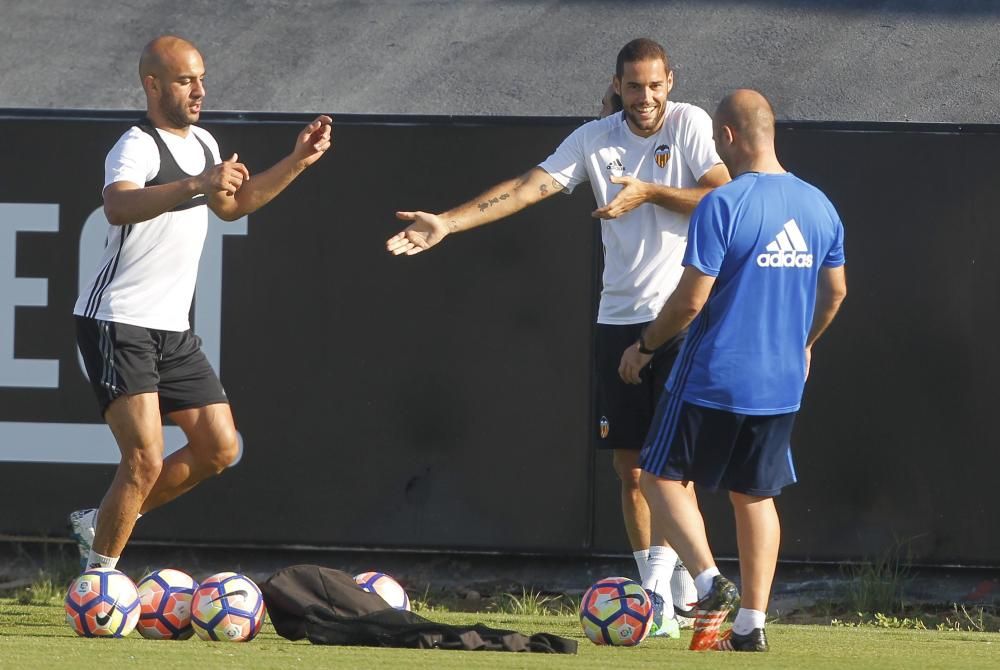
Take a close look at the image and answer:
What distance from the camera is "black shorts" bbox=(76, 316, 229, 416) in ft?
19.5

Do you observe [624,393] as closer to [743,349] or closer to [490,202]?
[490,202]

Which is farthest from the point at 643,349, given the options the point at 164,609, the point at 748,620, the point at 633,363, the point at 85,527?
the point at 85,527

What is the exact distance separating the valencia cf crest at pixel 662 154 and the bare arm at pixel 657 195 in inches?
6.3

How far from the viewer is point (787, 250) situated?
5.03m

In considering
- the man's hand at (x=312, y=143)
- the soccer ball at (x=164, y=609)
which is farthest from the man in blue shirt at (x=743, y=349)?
the soccer ball at (x=164, y=609)

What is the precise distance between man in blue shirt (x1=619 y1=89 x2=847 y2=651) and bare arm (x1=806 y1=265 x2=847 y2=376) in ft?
0.43

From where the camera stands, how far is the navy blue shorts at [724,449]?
508cm

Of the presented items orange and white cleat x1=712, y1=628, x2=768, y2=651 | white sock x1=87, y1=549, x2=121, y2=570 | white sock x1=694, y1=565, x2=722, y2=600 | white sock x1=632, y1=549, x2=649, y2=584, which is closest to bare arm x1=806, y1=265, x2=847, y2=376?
white sock x1=694, y1=565, x2=722, y2=600

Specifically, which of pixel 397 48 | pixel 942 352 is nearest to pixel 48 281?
Answer: pixel 397 48

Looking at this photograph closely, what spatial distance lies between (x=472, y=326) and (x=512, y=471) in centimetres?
74

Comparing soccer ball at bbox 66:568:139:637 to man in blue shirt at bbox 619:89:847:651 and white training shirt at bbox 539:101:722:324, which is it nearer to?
man in blue shirt at bbox 619:89:847:651

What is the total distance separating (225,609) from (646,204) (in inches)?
88.5

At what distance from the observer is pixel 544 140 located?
7.49 meters

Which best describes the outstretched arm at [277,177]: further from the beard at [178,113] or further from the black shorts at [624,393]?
the black shorts at [624,393]
